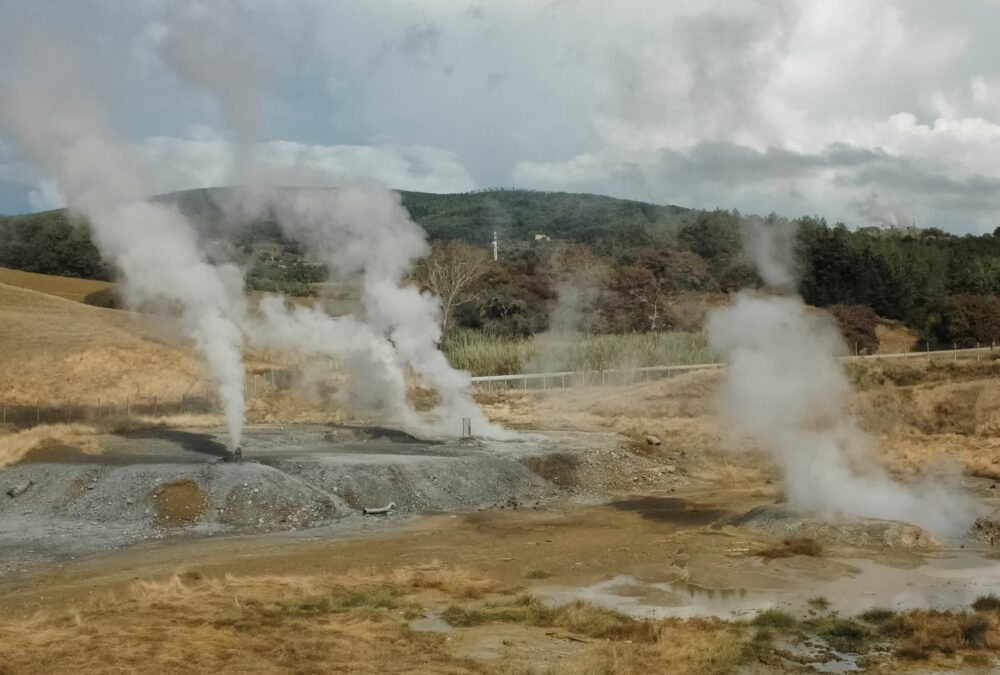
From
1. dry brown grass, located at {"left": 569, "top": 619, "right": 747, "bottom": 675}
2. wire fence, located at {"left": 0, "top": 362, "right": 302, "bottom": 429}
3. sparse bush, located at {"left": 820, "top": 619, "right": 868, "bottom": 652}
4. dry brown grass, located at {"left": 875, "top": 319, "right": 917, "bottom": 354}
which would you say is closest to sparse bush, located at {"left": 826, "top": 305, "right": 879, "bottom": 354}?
dry brown grass, located at {"left": 875, "top": 319, "right": 917, "bottom": 354}

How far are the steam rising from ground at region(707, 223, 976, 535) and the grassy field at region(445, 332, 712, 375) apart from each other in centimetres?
2338

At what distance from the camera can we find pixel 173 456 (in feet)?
107

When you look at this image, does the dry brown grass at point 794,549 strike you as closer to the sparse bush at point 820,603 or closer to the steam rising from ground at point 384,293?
the sparse bush at point 820,603

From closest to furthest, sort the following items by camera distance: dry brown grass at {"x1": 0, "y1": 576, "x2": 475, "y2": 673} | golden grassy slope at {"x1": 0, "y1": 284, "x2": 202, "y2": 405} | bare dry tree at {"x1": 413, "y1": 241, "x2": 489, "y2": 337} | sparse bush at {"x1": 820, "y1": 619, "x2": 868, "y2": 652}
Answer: dry brown grass at {"x1": 0, "y1": 576, "x2": 475, "y2": 673} → sparse bush at {"x1": 820, "y1": 619, "x2": 868, "y2": 652} → golden grassy slope at {"x1": 0, "y1": 284, "x2": 202, "y2": 405} → bare dry tree at {"x1": 413, "y1": 241, "x2": 489, "y2": 337}

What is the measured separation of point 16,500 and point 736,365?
2241 centimetres

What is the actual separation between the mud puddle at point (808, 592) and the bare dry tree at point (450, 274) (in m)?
47.8

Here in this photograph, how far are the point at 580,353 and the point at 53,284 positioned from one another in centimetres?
4973

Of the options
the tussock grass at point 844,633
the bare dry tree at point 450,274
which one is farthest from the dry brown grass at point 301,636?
the bare dry tree at point 450,274

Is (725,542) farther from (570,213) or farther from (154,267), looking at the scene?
(570,213)

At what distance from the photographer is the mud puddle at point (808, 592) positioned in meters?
16.5

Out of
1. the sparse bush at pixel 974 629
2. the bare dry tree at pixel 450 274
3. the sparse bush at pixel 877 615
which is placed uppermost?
the bare dry tree at pixel 450 274

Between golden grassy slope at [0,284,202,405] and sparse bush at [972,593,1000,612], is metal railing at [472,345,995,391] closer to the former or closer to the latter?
golden grassy slope at [0,284,202,405]

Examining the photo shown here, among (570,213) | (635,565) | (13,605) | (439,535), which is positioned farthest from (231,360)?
(570,213)

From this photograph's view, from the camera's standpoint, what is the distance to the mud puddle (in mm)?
16469
